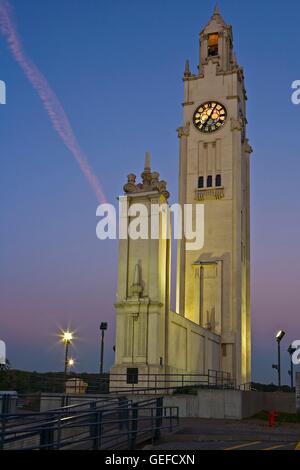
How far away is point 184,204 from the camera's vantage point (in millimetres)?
68312

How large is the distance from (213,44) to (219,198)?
21556 mm

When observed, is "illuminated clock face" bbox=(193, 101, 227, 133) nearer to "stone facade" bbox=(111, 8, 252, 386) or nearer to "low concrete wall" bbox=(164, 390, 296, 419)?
"stone facade" bbox=(111, 8, 252, 386)

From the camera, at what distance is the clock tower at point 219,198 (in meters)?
63.1

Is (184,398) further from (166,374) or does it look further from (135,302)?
(135,302)

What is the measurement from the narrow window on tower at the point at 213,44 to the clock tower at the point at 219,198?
146 mm

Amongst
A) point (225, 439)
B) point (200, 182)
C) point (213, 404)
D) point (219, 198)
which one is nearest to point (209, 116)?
point (200, 182)

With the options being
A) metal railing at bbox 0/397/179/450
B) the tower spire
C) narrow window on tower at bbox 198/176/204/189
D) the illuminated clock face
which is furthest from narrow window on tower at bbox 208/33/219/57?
metal railing at bbox 0/397/179/450

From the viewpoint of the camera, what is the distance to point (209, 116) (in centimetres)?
7075

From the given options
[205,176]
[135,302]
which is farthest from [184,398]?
[205,176]

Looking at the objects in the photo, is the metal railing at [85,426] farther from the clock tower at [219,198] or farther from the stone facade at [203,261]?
the clock tower at [219,198]

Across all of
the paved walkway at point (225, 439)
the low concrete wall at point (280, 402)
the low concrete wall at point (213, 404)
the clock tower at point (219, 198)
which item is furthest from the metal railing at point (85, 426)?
the clock tower at point (219, 198)

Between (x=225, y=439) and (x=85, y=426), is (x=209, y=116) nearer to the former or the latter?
(x=225, y=439)

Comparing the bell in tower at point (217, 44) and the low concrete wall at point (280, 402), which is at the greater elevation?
the bell in tower at point (217, 44)

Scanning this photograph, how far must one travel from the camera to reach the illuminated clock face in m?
69.9
